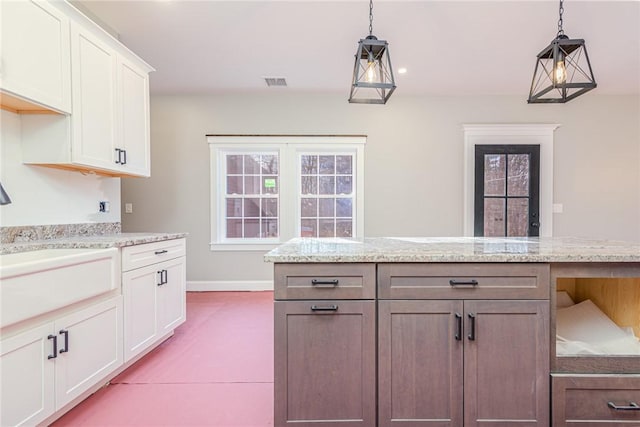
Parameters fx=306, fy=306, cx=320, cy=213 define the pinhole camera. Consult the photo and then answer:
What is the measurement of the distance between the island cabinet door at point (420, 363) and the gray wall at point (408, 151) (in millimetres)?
2904

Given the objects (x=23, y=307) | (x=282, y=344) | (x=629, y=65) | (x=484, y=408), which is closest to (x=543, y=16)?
(x=629, y=65)

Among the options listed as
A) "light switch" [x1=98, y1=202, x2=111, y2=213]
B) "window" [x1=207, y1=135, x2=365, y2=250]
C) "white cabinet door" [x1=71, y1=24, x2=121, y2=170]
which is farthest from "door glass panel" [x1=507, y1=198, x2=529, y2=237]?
"light switch" [x1=98, y1=202, x2=111, y2=213]

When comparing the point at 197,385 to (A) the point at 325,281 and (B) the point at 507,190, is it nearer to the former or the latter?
(A) the point at 325,281

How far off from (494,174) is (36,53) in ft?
15.6

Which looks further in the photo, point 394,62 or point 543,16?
point 394,62

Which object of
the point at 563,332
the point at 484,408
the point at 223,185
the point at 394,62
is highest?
the point at 394,62

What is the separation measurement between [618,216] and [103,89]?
6180 mm

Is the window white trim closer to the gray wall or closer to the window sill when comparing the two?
the gray wall

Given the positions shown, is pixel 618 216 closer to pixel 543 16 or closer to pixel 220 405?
pixel 543 16

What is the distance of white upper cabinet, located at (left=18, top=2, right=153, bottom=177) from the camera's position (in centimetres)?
205

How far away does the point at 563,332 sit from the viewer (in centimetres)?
166

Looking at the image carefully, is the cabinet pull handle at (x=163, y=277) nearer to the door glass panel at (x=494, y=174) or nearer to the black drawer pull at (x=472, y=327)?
the black drawer pull at (x=472, y=327)

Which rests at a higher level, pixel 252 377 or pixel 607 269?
pixel 607 269

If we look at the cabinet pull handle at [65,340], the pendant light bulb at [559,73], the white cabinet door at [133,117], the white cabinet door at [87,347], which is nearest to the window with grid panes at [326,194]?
the white cabinet door at [133,117]
